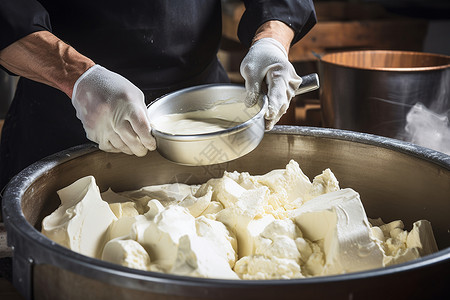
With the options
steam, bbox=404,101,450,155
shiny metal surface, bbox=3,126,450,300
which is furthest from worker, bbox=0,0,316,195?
steam, bbox=404,101,450,155

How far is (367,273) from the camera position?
2.47 feet

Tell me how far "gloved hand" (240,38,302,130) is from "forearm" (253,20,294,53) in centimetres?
13

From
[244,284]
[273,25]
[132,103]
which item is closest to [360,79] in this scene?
[273,25]

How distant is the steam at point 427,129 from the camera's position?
1.66 metres

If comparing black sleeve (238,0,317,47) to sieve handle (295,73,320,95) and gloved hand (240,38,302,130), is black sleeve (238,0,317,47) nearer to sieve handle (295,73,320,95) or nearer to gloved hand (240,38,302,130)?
gloved hand (240,38,302,130)

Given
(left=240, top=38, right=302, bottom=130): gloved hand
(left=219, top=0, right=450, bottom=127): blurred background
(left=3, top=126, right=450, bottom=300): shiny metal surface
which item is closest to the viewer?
(left=3, top=126, right=450, bottom=300): shiny metal surface

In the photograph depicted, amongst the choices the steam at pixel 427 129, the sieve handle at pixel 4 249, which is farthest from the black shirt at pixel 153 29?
the sieve handle at pixel 4 249

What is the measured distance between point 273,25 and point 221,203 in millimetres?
667

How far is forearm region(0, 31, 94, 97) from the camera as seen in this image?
133 cm

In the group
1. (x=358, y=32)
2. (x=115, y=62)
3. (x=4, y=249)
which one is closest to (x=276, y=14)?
(x=115, y=62)

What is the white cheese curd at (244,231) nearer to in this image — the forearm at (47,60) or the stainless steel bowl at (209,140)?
the stainless steel bowl at (209,140)

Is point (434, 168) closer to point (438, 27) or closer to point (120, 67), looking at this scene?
point (120, 67)

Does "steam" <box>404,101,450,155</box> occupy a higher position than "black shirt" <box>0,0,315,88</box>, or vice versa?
"black shirt" <box>0,0,315,88</box>

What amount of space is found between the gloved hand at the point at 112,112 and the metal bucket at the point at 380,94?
0.72 meters
